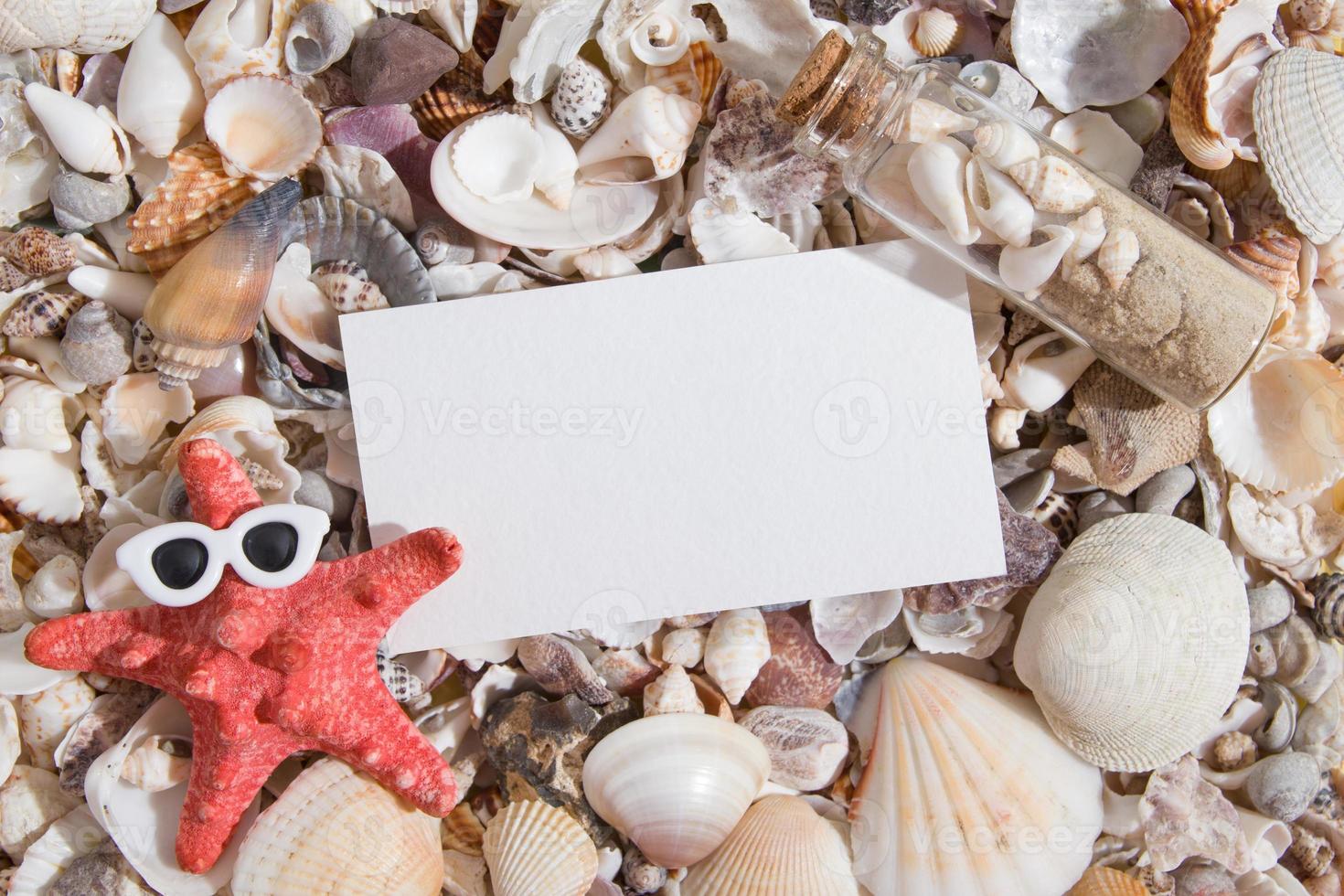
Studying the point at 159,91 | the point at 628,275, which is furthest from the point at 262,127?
the point at 628,275

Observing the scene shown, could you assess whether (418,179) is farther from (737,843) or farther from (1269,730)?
(1269,730)

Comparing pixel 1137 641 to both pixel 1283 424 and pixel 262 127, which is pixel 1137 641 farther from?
pixel 262 127

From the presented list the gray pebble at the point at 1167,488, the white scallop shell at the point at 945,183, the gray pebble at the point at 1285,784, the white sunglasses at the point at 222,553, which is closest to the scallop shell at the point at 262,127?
the white sunglasses at the point at 222,553

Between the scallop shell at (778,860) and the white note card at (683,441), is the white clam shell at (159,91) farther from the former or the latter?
the scallop shell at (778,860)

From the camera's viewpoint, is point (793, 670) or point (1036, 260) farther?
point (793, 670)

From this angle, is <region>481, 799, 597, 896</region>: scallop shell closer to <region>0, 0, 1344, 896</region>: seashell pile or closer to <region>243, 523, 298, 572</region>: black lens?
<region>0, 0, 1344, 896</region>: seashell pile
